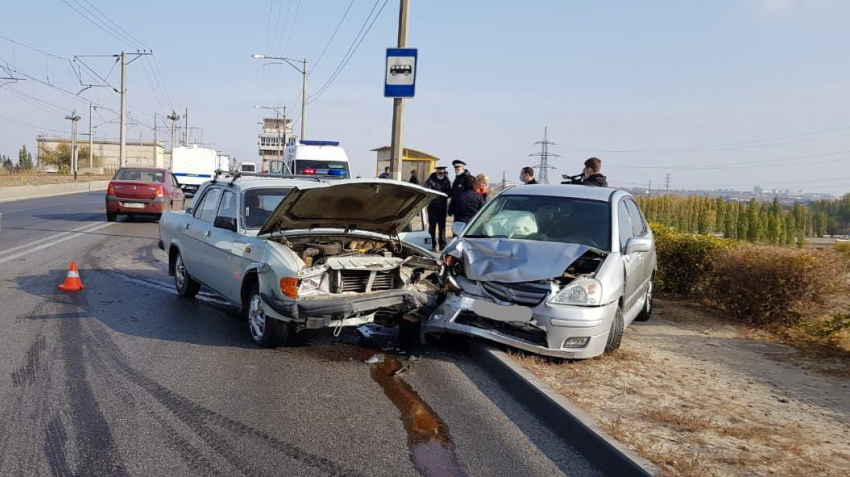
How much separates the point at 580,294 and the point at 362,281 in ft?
6.75

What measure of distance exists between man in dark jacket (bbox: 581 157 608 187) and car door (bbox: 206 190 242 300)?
16.4ft

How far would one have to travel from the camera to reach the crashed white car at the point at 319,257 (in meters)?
6.57

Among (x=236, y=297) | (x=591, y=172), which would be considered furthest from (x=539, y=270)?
(x=591, y=172)

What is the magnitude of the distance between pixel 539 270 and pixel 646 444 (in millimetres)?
2282

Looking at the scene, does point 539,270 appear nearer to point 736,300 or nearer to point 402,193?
point 402,193

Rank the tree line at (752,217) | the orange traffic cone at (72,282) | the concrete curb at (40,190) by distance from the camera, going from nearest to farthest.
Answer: the orange traffic cone at (72,282) < the tree line at (752,217) < the concrete curb at (40,190)

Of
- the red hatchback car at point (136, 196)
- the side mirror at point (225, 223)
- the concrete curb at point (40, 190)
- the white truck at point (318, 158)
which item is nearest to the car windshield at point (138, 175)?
the red hatchback car at point (136, 196)

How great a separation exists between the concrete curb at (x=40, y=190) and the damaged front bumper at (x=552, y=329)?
103 feet

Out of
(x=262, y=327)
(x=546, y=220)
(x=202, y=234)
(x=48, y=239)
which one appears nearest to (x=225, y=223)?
(x=202, y=234)

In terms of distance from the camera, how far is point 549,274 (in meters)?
6.48

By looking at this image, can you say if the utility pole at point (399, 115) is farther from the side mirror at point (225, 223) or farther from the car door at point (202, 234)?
the side mirror at point (225, 223)

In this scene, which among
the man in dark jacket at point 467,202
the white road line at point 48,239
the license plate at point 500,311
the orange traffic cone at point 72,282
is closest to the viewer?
the license plate at point 500,311

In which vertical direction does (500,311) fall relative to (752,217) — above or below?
below

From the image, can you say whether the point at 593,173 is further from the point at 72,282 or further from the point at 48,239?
the point at 48,239
